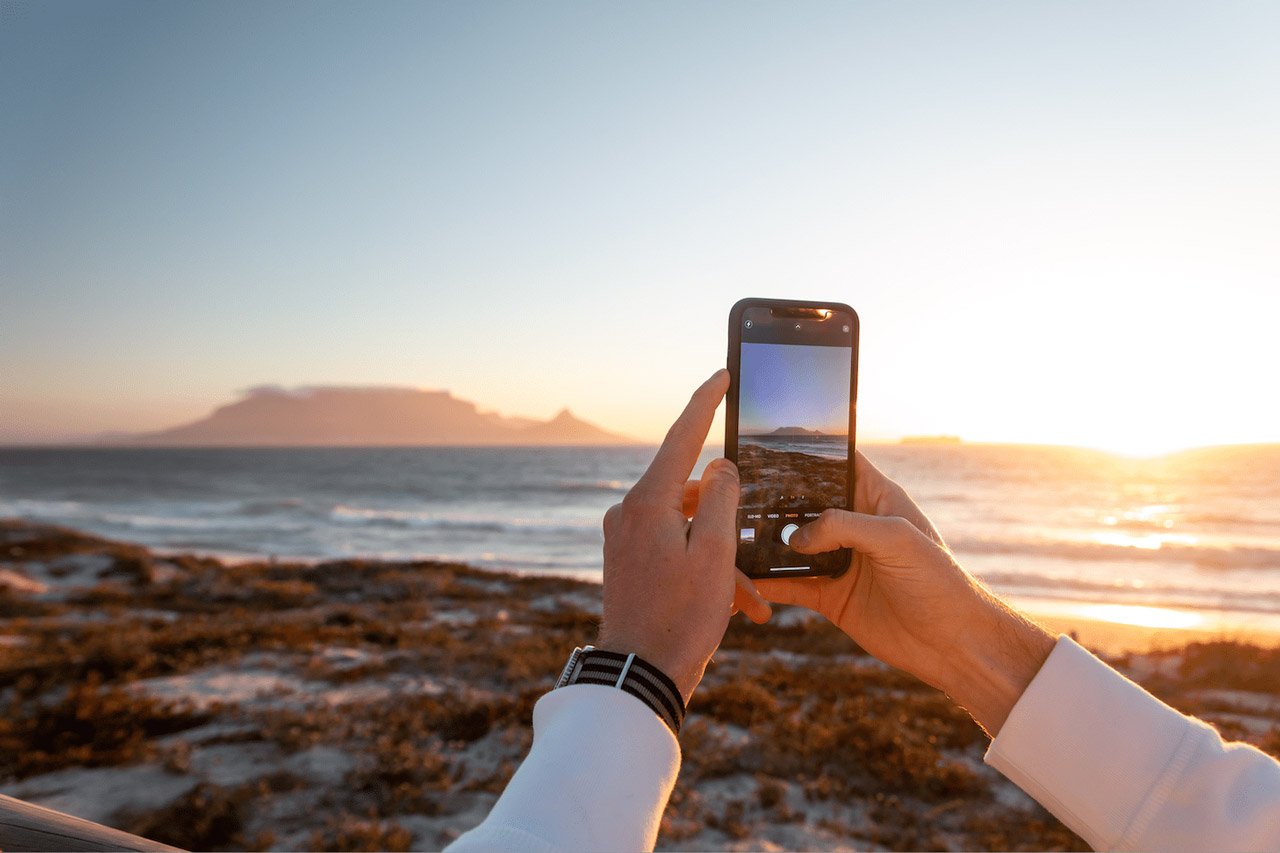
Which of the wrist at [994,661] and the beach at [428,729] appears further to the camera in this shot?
the beach at [428,729]

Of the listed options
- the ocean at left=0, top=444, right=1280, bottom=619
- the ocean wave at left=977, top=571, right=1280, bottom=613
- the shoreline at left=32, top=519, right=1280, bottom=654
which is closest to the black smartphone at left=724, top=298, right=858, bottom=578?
the shoreline at left=32, top=519, right=1280, bottom=654

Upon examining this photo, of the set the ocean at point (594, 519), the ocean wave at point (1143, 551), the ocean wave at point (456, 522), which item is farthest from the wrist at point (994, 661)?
the ocean wave at point (456, 522)

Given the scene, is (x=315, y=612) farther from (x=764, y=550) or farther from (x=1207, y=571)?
(x=1207, y=571)

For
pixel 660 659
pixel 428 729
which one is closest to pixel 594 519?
pixel 428 729

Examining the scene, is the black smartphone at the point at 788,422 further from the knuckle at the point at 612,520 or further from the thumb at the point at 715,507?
the knuckle at the point at 612,520

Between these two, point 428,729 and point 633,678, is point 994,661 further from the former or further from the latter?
point 428,729

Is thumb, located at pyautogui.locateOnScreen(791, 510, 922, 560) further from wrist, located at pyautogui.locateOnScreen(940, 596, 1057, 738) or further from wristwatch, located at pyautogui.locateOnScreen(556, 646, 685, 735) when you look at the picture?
wristwatch, located at pyautogui.locateOnScreen(556, 646, 685, 735)
